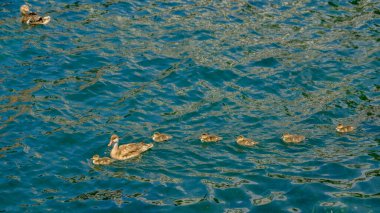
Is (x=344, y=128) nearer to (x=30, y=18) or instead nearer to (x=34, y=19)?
(x=34, y=19)

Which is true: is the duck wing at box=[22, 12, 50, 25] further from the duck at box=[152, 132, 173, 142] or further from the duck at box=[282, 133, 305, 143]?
the duck at box=[282, 133, 305, 143]

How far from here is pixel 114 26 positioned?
76.3 ft

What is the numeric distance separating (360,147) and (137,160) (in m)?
5.49

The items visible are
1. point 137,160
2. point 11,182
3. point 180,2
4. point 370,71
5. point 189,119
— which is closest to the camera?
point 11,182

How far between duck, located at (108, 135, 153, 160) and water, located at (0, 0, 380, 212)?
21 centimetres

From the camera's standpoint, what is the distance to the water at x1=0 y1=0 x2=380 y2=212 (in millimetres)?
14398

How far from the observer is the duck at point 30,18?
75.0 feet

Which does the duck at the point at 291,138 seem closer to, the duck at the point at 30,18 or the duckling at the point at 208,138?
the duckling at the point at 208,138

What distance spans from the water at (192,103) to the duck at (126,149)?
8.1 inches

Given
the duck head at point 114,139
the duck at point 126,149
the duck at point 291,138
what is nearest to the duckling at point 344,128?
the duck at point 291,138

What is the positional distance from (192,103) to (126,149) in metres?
3.48

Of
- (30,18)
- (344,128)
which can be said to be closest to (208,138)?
(344,128)

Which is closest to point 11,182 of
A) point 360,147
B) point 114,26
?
point 360,147

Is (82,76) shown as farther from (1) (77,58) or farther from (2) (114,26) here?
(2) (114,26)
